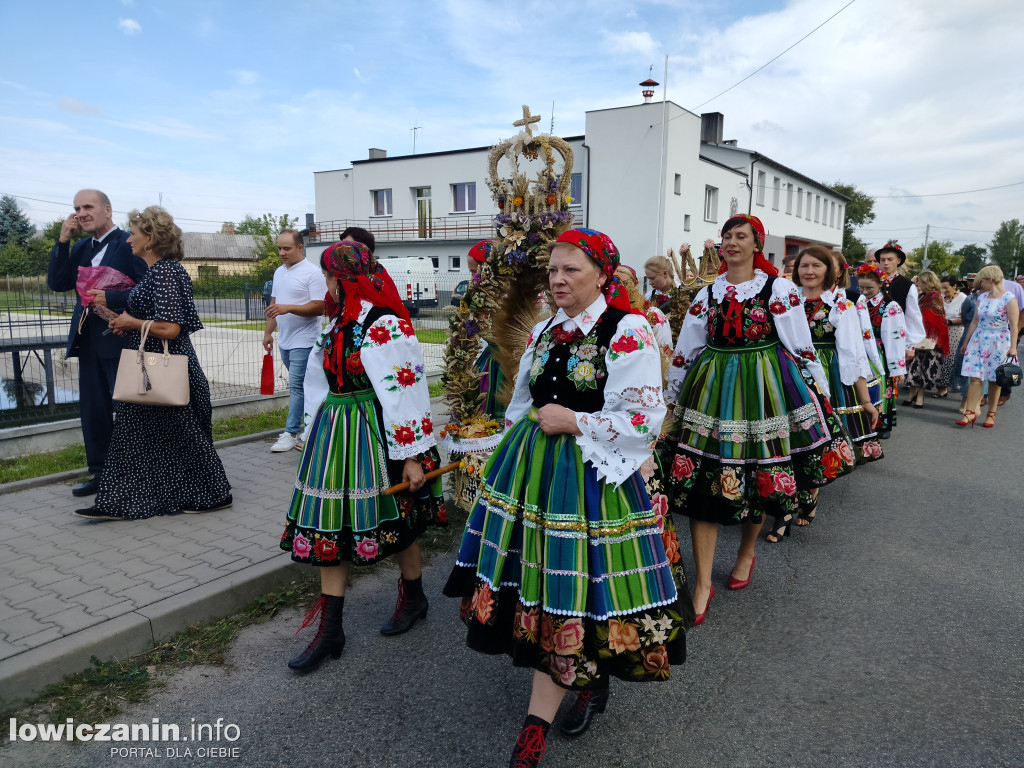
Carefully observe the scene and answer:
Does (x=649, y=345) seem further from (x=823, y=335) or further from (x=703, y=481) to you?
(x=823, y=335)

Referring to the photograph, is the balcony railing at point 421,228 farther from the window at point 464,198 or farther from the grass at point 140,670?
the grass at point 140,670

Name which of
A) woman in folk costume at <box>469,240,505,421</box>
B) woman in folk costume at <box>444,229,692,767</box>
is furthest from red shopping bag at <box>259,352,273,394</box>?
woman in folk costume at <box>444,229,692,767</box>

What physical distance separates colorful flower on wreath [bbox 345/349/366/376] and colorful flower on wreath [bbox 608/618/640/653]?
1616 mm

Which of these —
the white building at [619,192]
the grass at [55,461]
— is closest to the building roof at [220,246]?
the white building at [619,192]

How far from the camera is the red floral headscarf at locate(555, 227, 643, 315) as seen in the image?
250 centimetres

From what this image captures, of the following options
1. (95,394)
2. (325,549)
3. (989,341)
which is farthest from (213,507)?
(989,341)

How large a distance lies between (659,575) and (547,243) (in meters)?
2.12

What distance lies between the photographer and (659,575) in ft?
8.12

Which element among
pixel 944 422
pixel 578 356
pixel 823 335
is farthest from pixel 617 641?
pixel 944 422

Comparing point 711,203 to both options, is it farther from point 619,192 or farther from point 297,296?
point 297,296

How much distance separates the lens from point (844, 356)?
17.0ft

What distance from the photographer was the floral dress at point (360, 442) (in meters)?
3.14

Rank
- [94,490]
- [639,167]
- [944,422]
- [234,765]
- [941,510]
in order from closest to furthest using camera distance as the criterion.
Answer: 1. [234,765]
2. [94,490]
3. [941,510]
4. [944,422]
5. [639,167]

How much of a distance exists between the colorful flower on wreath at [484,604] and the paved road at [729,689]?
0.58m
